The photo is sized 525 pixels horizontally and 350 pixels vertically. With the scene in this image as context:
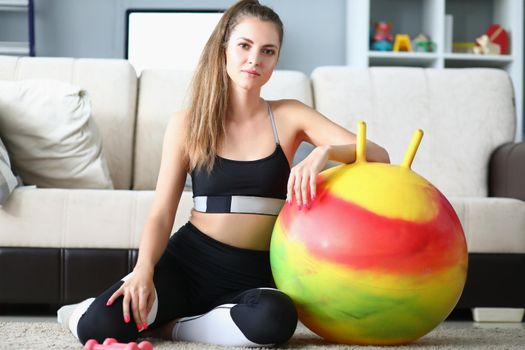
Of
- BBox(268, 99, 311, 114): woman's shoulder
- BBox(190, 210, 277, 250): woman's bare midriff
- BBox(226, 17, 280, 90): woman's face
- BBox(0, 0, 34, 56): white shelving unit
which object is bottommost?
BBox(190, 210, 277, 250): woman's bare midriff

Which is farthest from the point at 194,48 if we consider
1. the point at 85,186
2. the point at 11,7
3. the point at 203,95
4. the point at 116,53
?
the point at 203,95

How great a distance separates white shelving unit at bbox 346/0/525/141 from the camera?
4.62m

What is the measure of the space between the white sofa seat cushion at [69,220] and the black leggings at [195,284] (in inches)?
21.5

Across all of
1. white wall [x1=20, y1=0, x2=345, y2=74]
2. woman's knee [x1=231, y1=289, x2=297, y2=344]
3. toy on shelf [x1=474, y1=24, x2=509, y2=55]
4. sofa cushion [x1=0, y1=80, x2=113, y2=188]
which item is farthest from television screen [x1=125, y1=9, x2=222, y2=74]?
woman's knee [x1=231, y1=289, x2=297, y2=344]

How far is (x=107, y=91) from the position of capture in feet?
9.82

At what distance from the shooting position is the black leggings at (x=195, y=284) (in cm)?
152

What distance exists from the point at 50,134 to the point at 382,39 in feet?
8.58

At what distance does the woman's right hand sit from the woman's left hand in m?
0.34

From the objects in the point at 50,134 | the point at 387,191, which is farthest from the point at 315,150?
the point at 50,134

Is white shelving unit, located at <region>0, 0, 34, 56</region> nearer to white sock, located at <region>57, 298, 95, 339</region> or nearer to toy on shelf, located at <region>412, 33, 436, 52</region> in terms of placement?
toy on shelf, located at <region>412, 33, 436, 52</region>

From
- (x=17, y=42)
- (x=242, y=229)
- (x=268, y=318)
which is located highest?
(x=17, y=42)

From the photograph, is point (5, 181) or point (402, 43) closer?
point (5, 181)

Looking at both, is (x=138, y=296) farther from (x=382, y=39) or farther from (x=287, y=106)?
(x=382, y=39)

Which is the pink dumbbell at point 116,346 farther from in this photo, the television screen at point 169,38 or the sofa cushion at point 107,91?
the television screen at point 169,38
